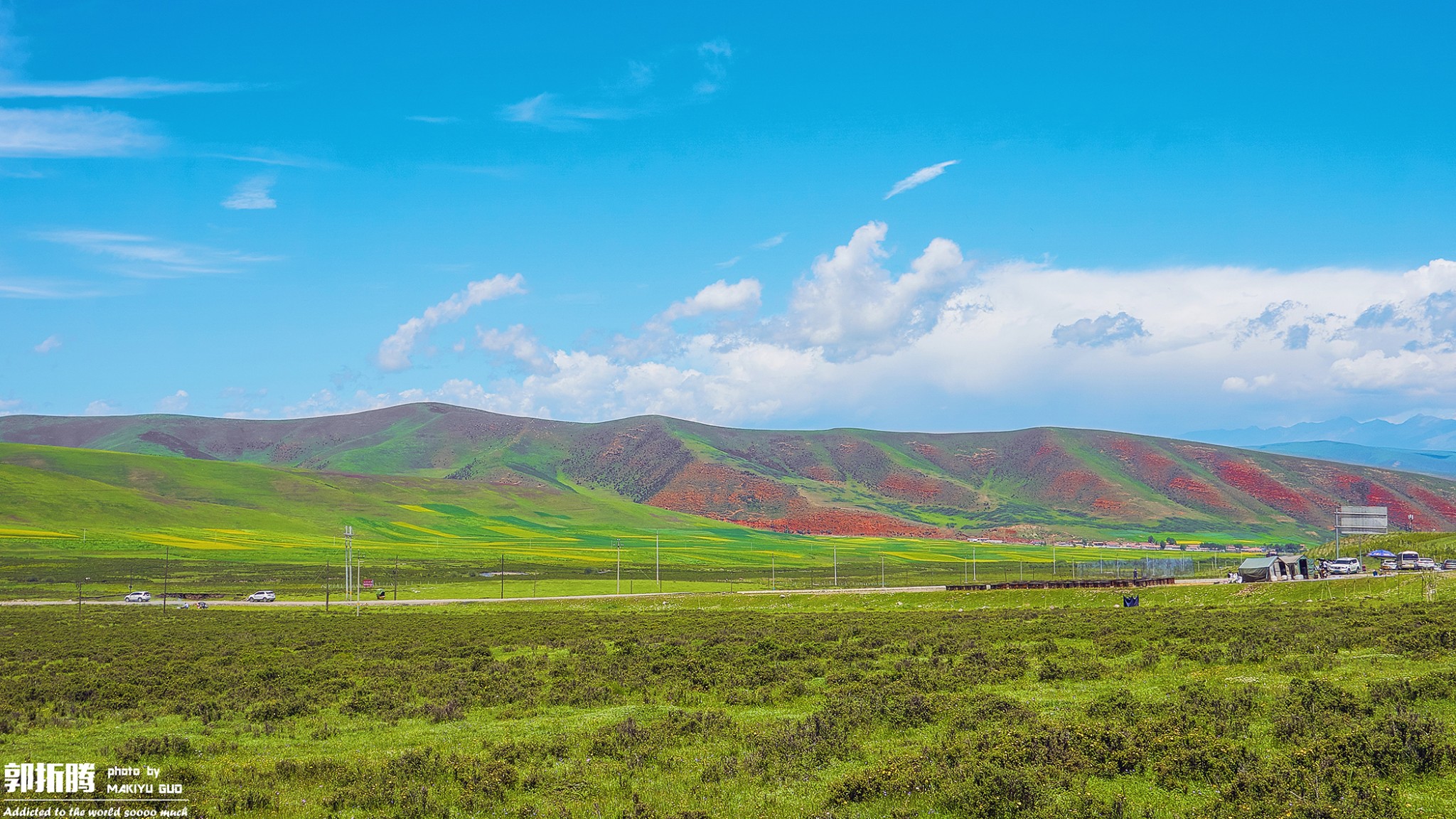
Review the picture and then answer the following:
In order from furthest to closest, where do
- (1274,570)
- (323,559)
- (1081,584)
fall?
(323,559)
(1081,584)
(1274,570)

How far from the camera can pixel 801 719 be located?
66.8 ft

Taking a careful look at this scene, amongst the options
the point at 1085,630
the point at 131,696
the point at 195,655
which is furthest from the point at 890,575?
the point at 131,696

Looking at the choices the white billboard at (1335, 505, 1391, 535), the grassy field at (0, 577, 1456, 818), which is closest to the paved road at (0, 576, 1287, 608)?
the white billboard at (1335, 505, 1391, 535)

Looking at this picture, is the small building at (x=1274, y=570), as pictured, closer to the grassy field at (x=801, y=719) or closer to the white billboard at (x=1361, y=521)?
the white billboard at (x=1361, y=521)

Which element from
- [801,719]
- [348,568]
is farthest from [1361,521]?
[348,568]

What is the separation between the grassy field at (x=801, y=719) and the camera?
13883 millimetres

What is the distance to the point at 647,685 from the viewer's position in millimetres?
26922

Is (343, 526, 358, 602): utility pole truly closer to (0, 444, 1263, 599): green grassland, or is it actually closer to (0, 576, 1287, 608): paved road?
(0, 576, 1287, 608): paved road

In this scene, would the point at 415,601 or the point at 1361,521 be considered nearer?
the point at 415,601

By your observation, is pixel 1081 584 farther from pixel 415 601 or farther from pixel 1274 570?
pixel 415 601

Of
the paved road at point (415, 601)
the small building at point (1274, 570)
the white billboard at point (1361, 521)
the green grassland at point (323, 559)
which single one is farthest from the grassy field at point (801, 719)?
the green grassland at point (323, 559)

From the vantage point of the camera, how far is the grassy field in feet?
45.5

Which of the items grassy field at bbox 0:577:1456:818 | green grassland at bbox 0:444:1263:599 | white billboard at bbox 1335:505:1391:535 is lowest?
green grassland at bbox 0:444:1263:599

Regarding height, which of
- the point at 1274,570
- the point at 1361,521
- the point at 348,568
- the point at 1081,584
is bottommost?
the point at 1081,584
